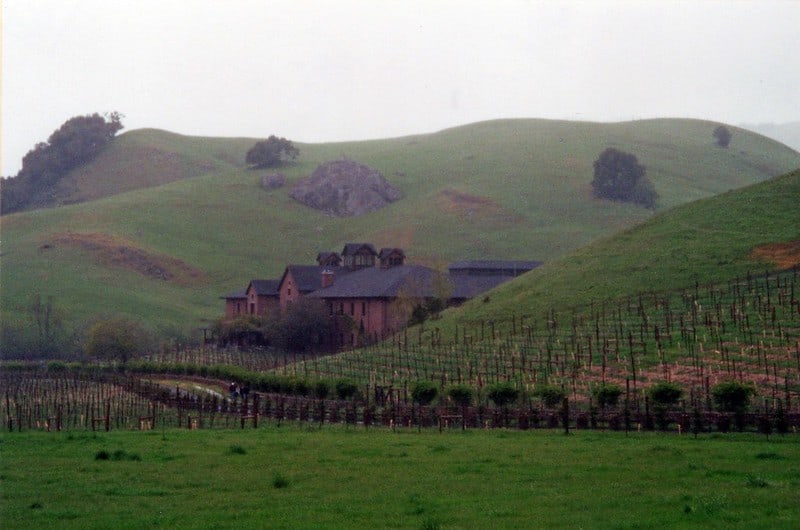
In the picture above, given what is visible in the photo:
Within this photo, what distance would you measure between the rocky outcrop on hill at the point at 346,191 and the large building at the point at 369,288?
6231cm

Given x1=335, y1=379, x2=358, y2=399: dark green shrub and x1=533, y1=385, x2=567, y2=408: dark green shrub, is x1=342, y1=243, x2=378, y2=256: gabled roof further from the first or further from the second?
x1=533, y1=385, x2=567, y2=408: dark green shrub

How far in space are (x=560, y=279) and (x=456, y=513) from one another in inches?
2347

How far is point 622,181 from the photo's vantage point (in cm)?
17050

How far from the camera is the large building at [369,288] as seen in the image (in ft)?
311

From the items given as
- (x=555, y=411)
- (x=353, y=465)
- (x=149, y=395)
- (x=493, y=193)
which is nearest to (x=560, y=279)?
(x=149, y=395)

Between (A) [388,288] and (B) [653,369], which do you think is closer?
(B) [653,369]

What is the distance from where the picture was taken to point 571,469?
20734 millimetres

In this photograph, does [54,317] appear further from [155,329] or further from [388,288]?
[388,288]

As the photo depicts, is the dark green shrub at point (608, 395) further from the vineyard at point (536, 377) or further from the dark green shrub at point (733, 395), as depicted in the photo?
the dark green shrub at point (733, 395)

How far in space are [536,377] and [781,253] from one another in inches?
1038

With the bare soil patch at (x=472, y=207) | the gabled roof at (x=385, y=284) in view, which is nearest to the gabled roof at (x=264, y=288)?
the gabled roof at (x=385, y=284)

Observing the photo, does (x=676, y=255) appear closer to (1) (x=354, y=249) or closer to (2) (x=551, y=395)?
(2) (x=551, y=395)

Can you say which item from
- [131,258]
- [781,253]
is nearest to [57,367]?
[781,253]

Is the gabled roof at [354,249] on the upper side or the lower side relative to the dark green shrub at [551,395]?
upper
